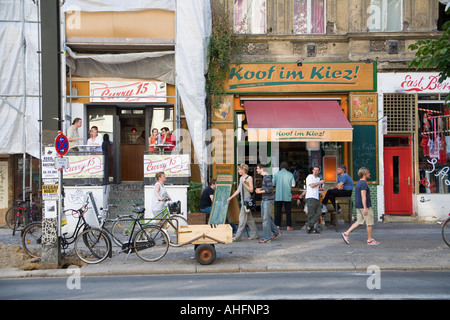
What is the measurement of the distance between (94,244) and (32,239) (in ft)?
5.57

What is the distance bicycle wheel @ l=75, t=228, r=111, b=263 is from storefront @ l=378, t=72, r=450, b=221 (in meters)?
9.89

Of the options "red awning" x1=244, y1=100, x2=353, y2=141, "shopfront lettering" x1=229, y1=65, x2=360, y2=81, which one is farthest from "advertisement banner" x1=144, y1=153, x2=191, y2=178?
"shopfront lettering" x1=229, y1=65, x2=360, y2=81

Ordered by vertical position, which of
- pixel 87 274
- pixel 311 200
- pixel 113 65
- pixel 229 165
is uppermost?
pixel 113 65

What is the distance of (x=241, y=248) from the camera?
1038cm

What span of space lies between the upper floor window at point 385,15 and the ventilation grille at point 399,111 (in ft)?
7.90

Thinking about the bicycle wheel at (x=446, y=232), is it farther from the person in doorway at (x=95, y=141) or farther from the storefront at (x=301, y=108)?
the person in doorway at (x=95, y=141)

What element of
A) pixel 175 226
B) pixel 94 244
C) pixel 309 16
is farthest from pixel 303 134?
pixel 94 244

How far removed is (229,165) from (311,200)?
11.2 feet

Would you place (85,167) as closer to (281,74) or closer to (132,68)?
(132,68)

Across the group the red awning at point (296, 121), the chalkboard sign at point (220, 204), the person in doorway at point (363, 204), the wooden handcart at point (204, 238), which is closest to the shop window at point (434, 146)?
the red awning at point (296, 121)

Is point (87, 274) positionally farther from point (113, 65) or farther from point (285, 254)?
point (113, 65)

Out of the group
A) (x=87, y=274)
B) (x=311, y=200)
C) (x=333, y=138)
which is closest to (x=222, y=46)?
(x=333, y=138)

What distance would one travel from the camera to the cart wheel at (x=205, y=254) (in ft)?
28.7

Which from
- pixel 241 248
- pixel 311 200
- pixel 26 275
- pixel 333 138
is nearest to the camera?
pixel 26 275
